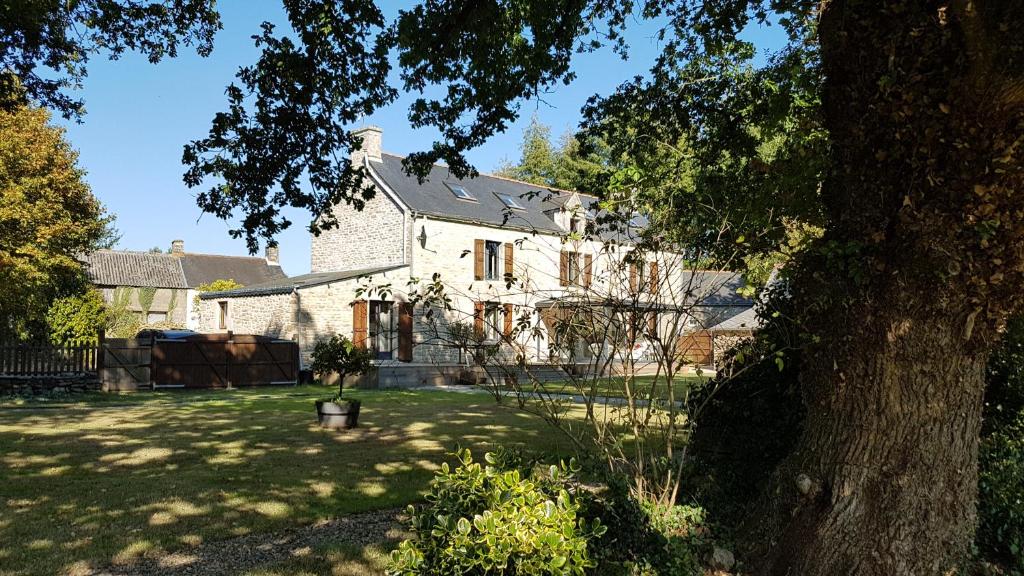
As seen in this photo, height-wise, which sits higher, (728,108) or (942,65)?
(728,108)

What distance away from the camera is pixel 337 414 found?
11.1 meters

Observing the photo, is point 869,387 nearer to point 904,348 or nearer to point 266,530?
point 904,348

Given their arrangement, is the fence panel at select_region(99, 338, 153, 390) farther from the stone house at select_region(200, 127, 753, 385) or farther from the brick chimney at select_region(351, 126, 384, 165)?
the brick chimney at select_region(351, 126, 384, 165)

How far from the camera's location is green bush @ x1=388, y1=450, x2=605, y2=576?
2.88 meters

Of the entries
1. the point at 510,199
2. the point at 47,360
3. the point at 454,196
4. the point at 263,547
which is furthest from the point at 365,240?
the point at 263,547

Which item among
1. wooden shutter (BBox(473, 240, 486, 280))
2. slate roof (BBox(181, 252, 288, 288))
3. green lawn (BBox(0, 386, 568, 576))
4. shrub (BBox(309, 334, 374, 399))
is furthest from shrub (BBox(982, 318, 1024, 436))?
slate roof (BBox(181, 252, 288, 288))

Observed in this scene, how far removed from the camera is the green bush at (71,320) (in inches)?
861

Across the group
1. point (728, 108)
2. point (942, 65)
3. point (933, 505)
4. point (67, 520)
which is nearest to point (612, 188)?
point (942, 65)

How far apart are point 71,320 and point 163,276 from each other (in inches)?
1033

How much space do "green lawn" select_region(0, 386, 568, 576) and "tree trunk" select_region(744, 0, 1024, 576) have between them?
6.45 feet

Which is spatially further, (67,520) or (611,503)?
(67,520)

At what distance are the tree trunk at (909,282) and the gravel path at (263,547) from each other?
296 cm

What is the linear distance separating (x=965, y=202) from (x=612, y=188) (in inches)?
79.7

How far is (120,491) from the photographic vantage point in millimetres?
6613
